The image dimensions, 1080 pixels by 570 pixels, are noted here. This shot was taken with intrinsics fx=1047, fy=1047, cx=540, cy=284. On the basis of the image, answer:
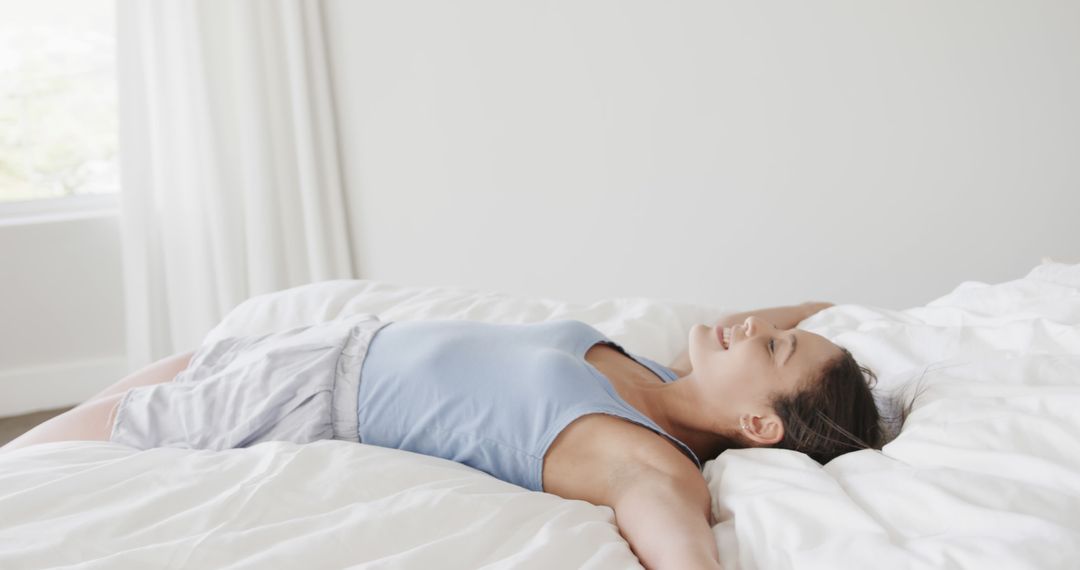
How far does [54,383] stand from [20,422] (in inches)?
6.1

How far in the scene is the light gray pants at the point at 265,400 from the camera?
58.2 inches

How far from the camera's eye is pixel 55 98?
348 centimetres

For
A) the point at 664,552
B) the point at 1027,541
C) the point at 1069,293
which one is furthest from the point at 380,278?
the point at 1027,541

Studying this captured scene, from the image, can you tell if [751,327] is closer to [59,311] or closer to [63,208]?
[59,311]

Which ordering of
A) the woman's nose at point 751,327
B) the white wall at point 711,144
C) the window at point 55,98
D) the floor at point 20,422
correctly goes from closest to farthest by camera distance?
the woman's nose at point 751,327
the white wall at point 711,144
the floor at point 20,422
the window at point 55,98

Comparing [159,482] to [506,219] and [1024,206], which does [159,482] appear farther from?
[1024,206]

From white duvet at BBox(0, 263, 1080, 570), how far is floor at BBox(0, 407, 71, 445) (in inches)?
78.2

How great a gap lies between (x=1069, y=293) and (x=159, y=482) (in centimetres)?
141

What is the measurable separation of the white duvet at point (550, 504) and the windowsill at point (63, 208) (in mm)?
2152

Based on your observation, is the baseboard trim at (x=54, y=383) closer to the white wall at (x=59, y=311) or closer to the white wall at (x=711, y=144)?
the white wall at (x=59, y=311)

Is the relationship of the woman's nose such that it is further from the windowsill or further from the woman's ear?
the windowsill

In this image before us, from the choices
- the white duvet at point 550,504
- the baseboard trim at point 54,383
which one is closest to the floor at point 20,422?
the baseboard trim at point 54,383

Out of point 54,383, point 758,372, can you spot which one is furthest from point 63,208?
point 758,372

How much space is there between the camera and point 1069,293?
1703 millimetres
